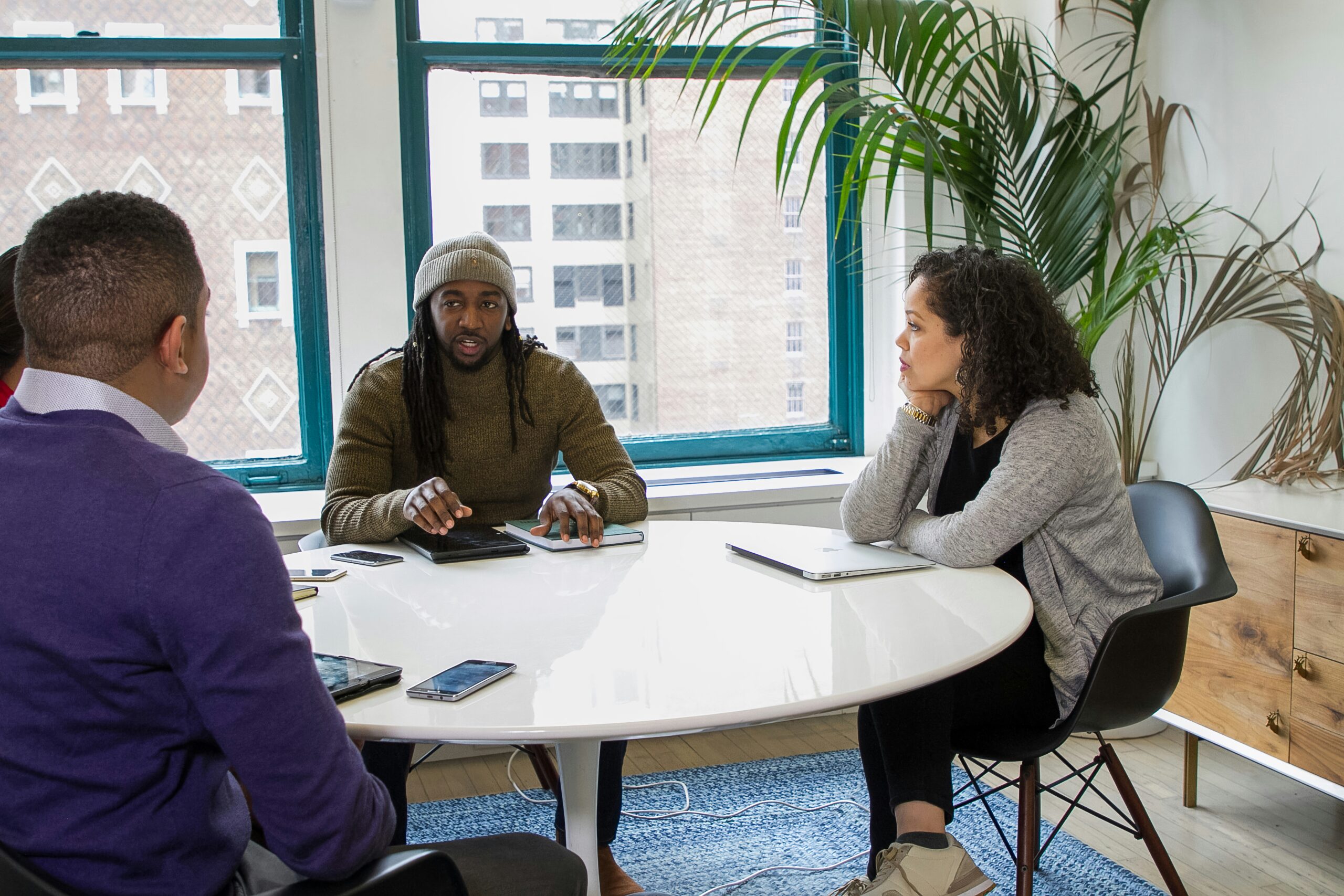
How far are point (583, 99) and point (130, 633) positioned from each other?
295 centimetres

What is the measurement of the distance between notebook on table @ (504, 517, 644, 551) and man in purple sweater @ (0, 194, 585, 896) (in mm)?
1141

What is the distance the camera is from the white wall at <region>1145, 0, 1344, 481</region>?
285 centimetres

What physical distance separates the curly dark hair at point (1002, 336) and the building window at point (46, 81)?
261 centimetres

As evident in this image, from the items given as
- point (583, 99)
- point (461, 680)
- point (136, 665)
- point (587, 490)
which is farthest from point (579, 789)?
point (583, 99)

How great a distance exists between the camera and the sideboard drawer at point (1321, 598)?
2.29 metres

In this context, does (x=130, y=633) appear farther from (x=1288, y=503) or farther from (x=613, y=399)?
(x=613, y=399)

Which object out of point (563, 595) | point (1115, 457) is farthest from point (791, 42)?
point (563, 595)

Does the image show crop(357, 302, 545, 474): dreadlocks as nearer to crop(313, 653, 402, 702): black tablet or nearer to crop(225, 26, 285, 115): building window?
crop(225, 26, 285, 115): building window

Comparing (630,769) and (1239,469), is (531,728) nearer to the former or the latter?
(630,769)

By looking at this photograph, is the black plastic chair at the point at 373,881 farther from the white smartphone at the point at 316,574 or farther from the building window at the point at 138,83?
the building window at the point at 138,83

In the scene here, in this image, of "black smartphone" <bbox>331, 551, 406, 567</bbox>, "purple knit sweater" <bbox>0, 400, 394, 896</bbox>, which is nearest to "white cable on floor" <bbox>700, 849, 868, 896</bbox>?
"black smartphone" <bbox>331, 551, 406, 567</bbox>

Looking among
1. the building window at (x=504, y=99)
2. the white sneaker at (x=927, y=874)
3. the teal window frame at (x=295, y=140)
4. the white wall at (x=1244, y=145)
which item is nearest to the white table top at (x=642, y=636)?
the white sneaker at (x=927, y=874)

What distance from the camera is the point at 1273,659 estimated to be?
2.47 meters

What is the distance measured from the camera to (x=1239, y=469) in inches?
123
